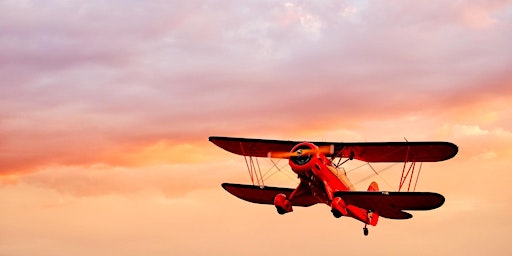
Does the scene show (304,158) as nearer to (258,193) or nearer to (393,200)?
(393,200)

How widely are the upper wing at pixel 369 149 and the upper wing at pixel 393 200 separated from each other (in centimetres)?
243

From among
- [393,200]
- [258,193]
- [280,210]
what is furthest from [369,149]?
[258,193]

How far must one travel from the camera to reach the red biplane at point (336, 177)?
43.4 m

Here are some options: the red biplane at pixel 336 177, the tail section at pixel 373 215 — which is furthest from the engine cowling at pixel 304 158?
the tail section at pixel 373 215

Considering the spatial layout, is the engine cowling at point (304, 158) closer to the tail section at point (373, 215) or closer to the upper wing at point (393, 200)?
the upper wing at point (393, 200)

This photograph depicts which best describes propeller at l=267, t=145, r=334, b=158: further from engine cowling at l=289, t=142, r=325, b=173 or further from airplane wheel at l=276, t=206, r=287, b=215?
airplane wheel at l=276, t=206, r=287, b=215

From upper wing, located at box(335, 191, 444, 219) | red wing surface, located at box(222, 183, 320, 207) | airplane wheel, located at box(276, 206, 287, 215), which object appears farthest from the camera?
red wing surface, located at box(222, 183, 320, 207)

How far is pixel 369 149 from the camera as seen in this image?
157ft

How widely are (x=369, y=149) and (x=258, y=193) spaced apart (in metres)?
7.26

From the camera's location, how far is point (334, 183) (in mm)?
44844

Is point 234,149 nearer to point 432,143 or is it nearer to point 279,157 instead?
point 279,157

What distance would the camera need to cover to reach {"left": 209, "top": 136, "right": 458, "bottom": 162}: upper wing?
4559 cm

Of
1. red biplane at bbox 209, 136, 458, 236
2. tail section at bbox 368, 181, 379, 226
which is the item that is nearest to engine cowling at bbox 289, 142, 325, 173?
red biplane at bbox 209, 136, 458, 236

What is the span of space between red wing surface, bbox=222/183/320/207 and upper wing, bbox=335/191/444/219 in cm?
294
